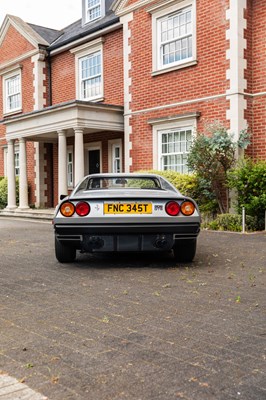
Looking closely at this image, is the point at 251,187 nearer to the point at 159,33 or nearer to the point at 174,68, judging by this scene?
the point at 174,68

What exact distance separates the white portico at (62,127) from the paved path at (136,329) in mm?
8595

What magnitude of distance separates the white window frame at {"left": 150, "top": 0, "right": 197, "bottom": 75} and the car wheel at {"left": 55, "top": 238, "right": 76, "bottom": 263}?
8458mm

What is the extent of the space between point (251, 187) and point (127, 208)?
5.79 meters

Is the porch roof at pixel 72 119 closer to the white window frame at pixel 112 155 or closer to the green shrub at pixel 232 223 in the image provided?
the white window frame at pixel 112 155

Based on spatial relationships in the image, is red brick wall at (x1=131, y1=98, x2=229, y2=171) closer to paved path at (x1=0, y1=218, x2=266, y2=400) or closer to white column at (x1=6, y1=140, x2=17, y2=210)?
white column at (x1=6, y1=140, x2=17, y2=210)

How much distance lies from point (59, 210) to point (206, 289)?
2128mm

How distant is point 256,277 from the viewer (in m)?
5.36

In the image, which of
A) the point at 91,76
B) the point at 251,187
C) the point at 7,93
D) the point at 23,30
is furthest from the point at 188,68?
the point at 7,93

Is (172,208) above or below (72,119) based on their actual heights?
below

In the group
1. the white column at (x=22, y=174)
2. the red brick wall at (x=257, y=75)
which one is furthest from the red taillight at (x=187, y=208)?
the white column at (x=22, y=174)

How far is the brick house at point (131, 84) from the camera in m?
12.2

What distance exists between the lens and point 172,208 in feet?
18.9

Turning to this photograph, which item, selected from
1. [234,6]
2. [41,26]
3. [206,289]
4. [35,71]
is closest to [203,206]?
[234,6]

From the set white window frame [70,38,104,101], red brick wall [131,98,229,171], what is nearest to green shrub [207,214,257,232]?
red brick wall [131,98,229,171]
